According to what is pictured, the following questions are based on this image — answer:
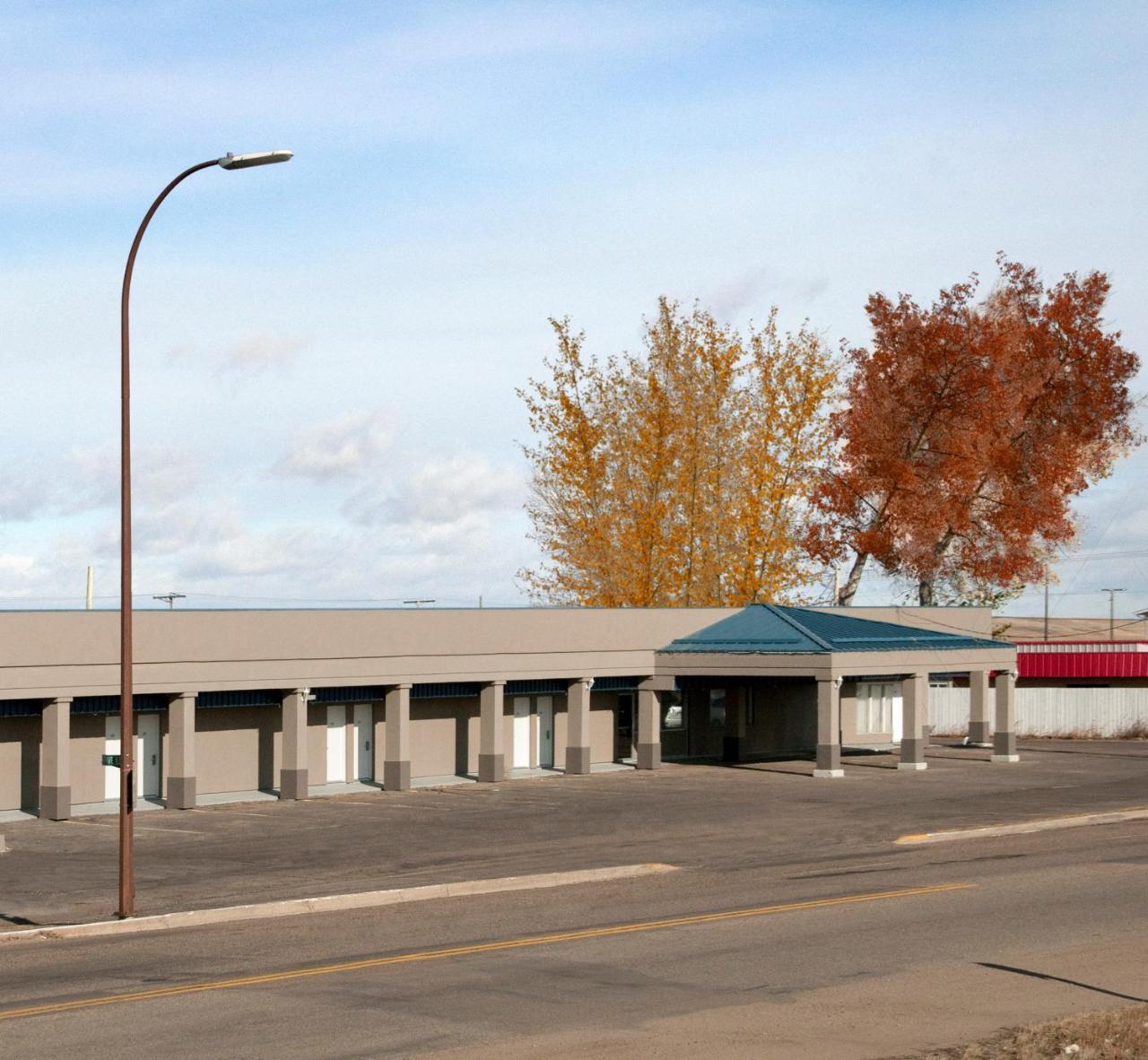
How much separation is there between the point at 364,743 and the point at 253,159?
27.1m

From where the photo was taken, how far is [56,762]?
3719 cm

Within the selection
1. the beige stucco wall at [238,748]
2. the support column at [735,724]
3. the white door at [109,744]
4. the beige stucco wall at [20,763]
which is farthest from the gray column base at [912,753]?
the beige stucco wall at [20,763]

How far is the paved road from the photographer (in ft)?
46.3

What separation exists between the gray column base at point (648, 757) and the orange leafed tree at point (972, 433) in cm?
1717

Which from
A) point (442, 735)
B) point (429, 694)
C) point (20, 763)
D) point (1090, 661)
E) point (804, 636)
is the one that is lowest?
point (20, 763)

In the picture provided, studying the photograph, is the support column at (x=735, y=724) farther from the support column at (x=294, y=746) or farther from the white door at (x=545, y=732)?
the support column at (x=294, y=746)

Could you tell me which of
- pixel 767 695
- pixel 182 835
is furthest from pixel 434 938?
pixel 767 695

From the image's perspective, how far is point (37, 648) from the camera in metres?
37.1

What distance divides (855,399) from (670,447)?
7.95 metres

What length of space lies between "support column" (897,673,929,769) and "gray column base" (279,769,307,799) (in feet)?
60.7

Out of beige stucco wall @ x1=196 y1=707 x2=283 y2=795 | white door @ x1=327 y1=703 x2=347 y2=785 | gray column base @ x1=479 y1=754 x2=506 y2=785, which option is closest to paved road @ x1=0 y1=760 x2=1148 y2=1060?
beige stucco wall @ x1=196 y1=707 x2=283 y2=795

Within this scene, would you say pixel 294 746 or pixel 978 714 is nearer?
pixel 294 746

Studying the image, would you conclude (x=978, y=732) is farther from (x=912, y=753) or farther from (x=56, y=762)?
(x=56, y=762)

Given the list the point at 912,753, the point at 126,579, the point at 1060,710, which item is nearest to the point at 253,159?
the point at 126,579
